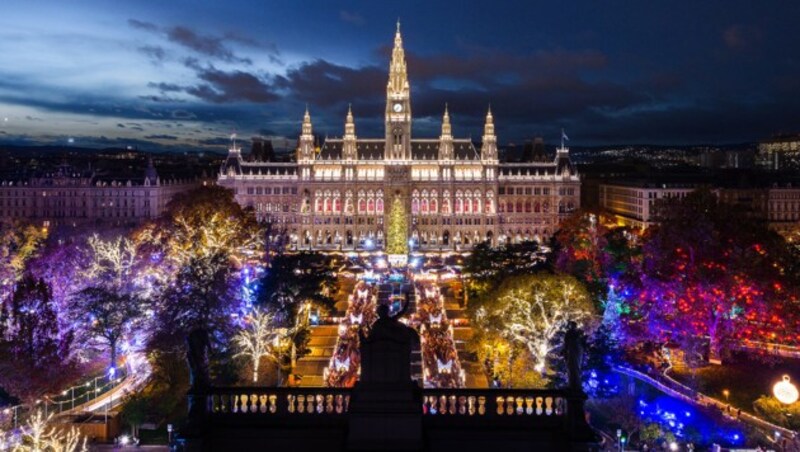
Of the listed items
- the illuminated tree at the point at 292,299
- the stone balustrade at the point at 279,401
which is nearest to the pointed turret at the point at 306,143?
the illuminated tree at the point at 292,299

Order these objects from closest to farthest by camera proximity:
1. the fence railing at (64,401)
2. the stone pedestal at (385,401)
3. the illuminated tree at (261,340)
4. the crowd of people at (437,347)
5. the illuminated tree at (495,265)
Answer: the stone pedestal at (385,401) < the fence railing at (64,401) < the illuminated tree at (261,340) < the crowd of people at (437,347) < the illuminated tree at (495,265)

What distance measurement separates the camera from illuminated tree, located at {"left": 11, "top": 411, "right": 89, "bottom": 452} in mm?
23062

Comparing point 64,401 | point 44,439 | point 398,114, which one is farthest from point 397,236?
point 44,439

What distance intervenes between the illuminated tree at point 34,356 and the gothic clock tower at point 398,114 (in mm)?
87754

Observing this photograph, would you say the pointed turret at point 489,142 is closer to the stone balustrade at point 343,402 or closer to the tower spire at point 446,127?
the tower spire at point 446,127

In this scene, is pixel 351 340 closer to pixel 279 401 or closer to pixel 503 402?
pixel 279 401

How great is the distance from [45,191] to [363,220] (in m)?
51.6

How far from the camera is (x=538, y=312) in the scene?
127ft

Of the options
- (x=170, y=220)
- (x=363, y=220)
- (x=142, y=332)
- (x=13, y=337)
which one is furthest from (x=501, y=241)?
(x=13, y=337)

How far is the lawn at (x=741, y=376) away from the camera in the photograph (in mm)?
34500

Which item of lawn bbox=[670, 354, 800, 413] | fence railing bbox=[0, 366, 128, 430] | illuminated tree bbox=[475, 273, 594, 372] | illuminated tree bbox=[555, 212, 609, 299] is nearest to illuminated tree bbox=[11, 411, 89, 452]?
fence railing bbox=[0, 366, 128, 430]

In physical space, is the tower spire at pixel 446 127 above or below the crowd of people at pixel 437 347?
above

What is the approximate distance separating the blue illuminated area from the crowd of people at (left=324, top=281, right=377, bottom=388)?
518 inches

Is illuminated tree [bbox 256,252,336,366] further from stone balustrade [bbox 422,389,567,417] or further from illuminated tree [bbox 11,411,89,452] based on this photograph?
stone balustrade [bbox 422,389,567,417]
